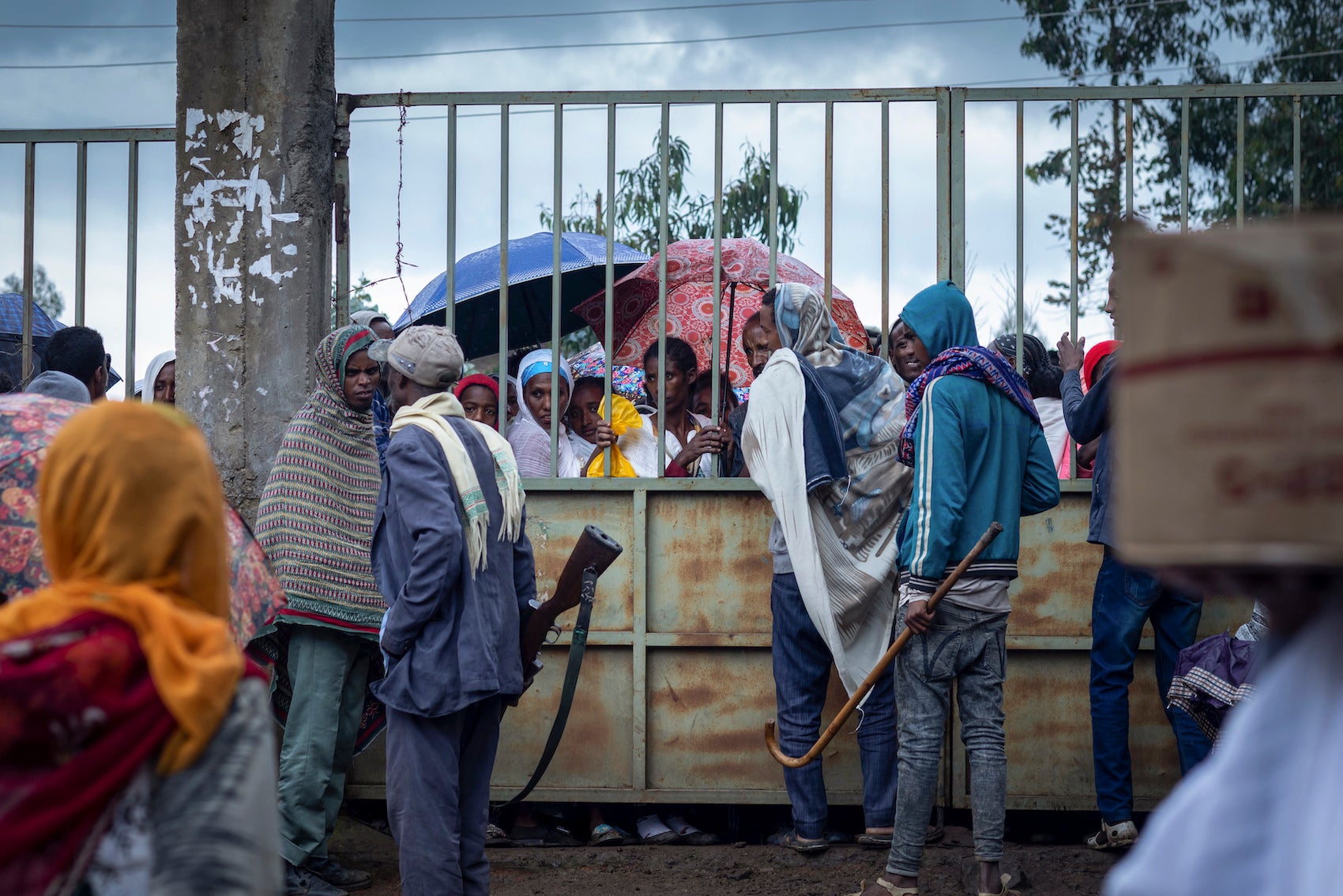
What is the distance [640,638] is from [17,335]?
454cm

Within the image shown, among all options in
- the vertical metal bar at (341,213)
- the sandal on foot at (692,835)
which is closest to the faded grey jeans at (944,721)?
the sandal on foot at (692,835)

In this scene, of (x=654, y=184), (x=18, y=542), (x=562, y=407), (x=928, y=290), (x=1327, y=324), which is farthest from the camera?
(x=654, y=184)

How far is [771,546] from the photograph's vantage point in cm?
462

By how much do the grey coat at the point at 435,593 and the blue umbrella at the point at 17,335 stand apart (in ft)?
5.98

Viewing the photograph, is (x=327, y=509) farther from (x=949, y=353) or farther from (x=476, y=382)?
(x=949, y=353)

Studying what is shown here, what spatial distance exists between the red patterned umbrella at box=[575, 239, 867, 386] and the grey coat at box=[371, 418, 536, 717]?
7.82ft

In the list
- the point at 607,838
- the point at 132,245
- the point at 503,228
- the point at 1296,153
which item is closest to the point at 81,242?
the point at 132,245

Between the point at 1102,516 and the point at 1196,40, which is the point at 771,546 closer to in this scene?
the point at 1102,516

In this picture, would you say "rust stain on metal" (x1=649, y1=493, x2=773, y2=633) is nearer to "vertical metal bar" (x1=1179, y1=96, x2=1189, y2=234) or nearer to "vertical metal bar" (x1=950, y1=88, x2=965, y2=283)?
"vertical metal bar" (x1=950, y1=88, x2=965, y2=283)

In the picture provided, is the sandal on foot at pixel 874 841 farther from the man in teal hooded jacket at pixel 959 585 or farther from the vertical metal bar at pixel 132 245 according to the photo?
the vertical metal bar at pixel 132 245

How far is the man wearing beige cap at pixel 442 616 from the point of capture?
3.35m

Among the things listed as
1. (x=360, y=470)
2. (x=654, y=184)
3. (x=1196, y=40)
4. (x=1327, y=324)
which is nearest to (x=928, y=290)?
(x=360, y=470)

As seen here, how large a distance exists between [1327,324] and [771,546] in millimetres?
3623

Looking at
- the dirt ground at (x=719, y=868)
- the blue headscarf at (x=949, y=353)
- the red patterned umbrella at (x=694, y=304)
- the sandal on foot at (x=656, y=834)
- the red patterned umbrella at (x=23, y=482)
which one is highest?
the red patterned umbrella at (x=694, y=304)
